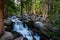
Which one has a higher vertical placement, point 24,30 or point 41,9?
point 41,9

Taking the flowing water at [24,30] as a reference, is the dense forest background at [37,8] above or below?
above

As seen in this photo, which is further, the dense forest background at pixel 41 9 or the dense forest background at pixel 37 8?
the dense forest background at pixel 37 8

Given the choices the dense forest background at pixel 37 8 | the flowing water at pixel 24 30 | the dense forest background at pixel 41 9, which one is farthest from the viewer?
the flowing water at pixel 24 30

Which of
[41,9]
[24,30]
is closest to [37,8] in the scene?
[41,9]

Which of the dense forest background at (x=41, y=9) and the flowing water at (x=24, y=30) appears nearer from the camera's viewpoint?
the dense forest background at (x=41, y=9)

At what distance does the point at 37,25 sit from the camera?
53.8ft

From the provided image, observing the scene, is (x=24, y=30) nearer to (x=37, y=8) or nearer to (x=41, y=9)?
(x=41, y=9)

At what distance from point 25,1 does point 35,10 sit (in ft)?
27.1

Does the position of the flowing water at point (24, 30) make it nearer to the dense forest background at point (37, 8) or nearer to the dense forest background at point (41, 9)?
the dense forest background at point (41, 9)

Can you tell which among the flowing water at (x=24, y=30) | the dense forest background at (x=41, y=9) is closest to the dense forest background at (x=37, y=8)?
the dense forest background at (x=41, y=9)

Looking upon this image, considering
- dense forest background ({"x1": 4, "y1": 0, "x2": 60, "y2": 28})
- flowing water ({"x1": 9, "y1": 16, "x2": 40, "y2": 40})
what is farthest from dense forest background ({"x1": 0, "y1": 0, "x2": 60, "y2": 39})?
flowing water ({"x1": 9, "y1": 16, "x2": 40, "y2": 40})

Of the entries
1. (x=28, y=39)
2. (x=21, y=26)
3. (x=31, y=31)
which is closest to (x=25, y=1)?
(x=21, y=26)

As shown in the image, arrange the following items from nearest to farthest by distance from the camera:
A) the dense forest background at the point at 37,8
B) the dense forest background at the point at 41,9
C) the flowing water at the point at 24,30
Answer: the dense forest background at the point at 41,9, the dense forest background at the point at 37,8, the flowing water at the point at 24,30

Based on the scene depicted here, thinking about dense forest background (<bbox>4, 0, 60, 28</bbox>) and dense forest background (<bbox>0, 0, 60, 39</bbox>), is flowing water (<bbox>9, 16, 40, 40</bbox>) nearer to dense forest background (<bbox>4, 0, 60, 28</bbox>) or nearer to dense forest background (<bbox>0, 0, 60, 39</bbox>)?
dense forest background (<bbox>0, 0, 60, 39</bbox>)
